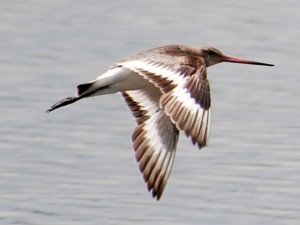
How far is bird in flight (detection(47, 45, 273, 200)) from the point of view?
10617 millimetres

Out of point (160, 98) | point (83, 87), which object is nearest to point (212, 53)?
point (160, 98)

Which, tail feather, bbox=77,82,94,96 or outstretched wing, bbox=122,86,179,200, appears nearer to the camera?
outstretched wing, bbox=122,86,179,200

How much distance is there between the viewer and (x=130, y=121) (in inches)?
594

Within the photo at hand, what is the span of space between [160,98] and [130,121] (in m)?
3.56

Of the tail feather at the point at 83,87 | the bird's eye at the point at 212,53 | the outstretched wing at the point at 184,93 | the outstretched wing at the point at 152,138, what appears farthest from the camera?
the bird's eye at the point at 212,53

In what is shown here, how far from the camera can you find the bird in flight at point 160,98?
1062cm

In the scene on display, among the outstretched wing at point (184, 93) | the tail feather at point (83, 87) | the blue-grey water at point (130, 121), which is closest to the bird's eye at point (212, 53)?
the blue-grey water at point (130, 121)

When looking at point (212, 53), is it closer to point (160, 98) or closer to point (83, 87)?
point (160, 98)

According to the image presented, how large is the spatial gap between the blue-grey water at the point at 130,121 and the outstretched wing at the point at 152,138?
1107mm

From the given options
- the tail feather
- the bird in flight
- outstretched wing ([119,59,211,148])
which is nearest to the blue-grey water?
the bird in flight

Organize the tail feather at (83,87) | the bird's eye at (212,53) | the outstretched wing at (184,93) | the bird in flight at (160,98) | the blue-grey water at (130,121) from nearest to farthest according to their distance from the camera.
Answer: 1. the outstretched wing at (184,93)
2. the bird in flight at (160,98)
3. the tail feather at (83,87)
4. the bird's eye at (212,53)
5. the blue-grey water at (130,121)

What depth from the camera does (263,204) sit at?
43.1 feet

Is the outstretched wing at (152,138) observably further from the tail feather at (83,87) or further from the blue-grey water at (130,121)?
the blue-grey water at (130,121)

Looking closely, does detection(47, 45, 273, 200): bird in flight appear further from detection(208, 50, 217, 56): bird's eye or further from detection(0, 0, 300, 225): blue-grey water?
detection(0, 0, 300, 225): blue-grey water
